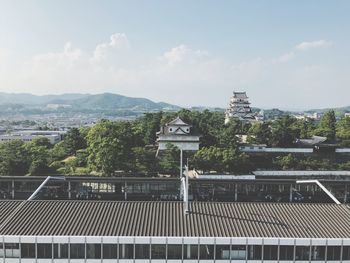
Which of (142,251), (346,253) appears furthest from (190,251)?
(346,253)

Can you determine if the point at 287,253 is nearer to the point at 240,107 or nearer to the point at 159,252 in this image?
the point at 159,252

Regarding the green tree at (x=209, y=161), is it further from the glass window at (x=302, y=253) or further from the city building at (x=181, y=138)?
the glass window at (x=302, y=253)

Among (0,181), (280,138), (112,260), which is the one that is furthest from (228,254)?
(280,138)

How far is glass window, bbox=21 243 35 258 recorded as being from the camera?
14086mm

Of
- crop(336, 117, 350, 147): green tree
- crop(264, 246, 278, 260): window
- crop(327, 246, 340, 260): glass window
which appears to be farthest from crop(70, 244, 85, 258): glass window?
crop(336, 117, 350, 147): green tree

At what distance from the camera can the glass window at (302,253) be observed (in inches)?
559

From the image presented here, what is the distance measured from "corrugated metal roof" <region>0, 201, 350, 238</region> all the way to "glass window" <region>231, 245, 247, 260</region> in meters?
0.46

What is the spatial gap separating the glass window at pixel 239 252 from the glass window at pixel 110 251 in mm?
4352

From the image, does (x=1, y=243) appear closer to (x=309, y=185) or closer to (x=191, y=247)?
(x=191, y=247)

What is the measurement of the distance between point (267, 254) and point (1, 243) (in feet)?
32.6

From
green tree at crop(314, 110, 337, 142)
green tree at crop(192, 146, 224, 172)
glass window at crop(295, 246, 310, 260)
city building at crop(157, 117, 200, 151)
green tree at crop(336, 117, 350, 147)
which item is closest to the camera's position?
glass window at crop(295, 246, 310, 260)

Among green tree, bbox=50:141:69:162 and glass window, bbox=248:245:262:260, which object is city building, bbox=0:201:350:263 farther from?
green tree, bbox=50:141:69:162

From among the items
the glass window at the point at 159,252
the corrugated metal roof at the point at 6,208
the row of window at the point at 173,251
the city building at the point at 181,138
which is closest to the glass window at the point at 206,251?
the row of window at the point at 173,251

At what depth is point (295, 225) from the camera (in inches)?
595
